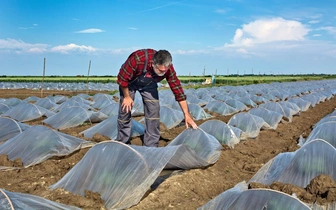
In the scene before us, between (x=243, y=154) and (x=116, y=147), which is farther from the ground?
(x=116, y=147)

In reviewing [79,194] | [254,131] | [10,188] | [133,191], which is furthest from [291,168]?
[254,131]

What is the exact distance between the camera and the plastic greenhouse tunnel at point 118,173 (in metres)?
3.83

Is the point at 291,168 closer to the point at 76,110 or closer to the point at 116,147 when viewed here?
the point at 116,147

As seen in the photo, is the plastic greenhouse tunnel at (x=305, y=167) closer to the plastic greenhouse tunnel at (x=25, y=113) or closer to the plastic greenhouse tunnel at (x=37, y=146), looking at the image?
the plastic greenhouse tunnel at (x=37, y=146)

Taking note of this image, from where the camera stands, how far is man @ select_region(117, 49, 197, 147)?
4.57m

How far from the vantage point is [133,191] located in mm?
3834

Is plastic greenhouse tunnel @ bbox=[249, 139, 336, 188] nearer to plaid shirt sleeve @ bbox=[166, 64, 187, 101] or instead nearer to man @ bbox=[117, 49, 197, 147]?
man @ bbox=[117, 49, 197, 147]

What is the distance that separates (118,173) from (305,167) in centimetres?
228

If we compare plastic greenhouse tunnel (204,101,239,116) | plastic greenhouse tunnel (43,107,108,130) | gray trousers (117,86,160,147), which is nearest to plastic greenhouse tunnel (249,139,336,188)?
gray trousers (117,86,160,147)

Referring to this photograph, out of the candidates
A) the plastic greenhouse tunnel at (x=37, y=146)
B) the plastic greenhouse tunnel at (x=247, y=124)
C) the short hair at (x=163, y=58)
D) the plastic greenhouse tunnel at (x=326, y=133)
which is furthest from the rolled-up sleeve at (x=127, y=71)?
the plastic greenhouse tunnel at (x=247, y=124)

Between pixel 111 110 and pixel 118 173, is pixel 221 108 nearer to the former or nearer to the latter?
pixel 111 110

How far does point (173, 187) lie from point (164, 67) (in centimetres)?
148

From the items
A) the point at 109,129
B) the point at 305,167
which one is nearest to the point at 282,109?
the point at 109,129

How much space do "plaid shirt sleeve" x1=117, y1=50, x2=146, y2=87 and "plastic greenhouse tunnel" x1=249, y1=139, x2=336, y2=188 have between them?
2.11 meters
